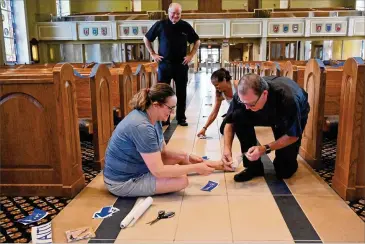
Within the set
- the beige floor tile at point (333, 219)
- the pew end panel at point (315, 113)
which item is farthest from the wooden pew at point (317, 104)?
the beige floor tile at point (333, 219)

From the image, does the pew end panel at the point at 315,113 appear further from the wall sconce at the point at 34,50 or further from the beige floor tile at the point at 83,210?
the wall sconce at the point at 34,50

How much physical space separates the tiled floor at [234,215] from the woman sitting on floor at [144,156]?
0.38 ft

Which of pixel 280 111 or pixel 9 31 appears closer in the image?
pixel 280 111

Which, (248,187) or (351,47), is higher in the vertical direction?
(351,47)

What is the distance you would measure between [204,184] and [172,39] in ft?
8.45

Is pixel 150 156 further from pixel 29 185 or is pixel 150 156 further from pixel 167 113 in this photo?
pixel 29 185

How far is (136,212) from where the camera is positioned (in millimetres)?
2305

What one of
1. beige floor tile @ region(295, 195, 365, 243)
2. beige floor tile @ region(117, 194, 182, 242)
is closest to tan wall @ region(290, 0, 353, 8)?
beige floor tile @ region(295, 195, 365, 243)

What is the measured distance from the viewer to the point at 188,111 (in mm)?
6918

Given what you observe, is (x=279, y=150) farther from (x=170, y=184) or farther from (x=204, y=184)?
(x=170, y=184)

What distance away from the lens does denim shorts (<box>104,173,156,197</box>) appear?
2601 millimetres

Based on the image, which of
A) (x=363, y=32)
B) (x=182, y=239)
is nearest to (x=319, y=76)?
(x=182, y=239)

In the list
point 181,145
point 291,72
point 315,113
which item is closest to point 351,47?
point 291,72

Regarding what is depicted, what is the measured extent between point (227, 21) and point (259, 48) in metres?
2.01
